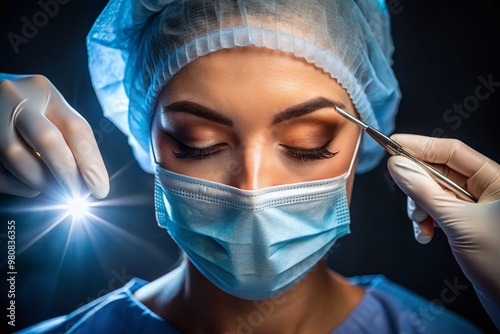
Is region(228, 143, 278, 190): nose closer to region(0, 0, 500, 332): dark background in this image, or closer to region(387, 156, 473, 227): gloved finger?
region(387, 156, 473, 227): gloved finger

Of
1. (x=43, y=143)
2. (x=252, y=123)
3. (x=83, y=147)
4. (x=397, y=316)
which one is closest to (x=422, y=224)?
(x=397, y=316)

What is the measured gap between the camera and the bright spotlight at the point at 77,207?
5.55ft

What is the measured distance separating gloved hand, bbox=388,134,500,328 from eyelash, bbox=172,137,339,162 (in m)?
0.21

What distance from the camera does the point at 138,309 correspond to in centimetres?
191

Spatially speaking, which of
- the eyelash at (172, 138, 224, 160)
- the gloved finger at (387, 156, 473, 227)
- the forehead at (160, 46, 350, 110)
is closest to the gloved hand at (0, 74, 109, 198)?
the eyelash at (172, 138, 224, 160)

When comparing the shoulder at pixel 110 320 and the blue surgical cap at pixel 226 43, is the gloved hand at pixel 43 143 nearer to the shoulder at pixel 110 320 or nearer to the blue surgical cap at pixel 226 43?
the blue surgical cap at pixel 226 43

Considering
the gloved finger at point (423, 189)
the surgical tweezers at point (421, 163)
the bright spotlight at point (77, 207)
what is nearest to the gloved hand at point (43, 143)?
the bright spotlight at point (77, 207)

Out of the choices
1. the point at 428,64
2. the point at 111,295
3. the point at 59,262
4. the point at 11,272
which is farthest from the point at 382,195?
the point at 11,272

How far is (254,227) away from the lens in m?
1.49

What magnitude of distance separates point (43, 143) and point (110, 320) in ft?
2.67

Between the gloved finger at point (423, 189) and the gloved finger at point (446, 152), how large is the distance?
11 cm

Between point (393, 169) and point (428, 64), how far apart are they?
0.78 m

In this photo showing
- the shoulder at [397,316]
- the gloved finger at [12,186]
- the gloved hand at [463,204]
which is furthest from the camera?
the shoulder at [397,316]

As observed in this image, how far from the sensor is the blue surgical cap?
4.86ft
